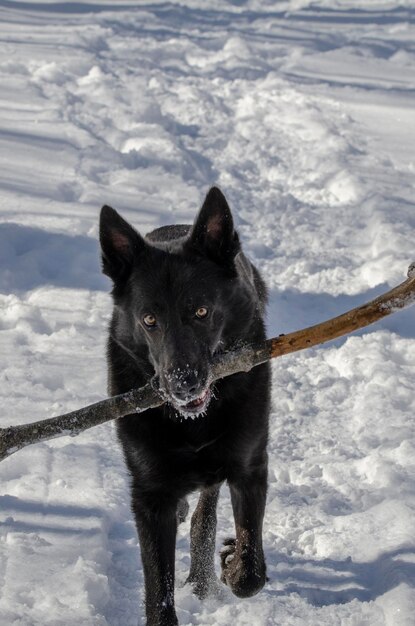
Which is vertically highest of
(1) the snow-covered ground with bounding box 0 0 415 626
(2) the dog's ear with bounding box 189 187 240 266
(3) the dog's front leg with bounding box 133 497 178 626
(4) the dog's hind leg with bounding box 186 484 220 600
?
(2) the dog's ear with bounding box 189 187 240 266

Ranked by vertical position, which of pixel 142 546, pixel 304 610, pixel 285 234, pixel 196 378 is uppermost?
pixel 196 378

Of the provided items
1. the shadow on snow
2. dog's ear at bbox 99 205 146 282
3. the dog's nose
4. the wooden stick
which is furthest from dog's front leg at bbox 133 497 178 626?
the shadow on snow

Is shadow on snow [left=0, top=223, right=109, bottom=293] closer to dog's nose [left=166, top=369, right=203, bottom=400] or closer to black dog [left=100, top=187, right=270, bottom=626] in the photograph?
black dog [left=100, top=187, right=270, bottom=626]

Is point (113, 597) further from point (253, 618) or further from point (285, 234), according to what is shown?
point (285, 234)

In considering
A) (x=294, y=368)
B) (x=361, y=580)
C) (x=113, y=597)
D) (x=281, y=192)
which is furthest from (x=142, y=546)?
(x=281, y=192)

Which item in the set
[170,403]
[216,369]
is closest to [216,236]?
[216,369]

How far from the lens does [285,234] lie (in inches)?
346

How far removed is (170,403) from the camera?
12.2ft

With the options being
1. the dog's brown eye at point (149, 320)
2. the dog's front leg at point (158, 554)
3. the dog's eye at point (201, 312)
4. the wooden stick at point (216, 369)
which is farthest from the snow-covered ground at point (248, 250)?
the dog's eye at point (201, 312)

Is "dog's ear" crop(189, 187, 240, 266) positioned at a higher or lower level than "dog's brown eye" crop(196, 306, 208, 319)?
higher

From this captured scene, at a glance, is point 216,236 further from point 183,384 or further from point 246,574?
point 246,574

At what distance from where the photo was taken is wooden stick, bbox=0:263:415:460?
3.41 metres

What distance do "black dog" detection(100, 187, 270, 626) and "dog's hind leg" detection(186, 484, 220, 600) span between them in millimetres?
205

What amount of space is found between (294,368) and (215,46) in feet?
34.3
